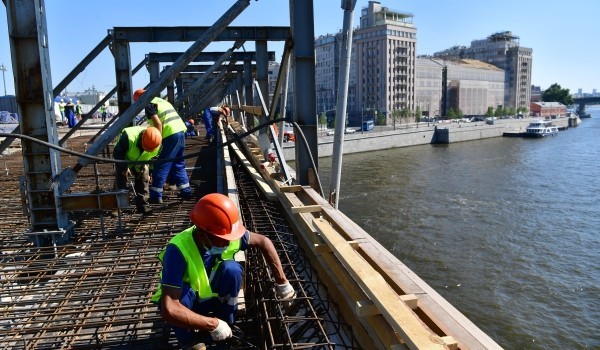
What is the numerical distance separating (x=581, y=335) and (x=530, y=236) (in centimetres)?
808

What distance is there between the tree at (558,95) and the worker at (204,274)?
146 meters

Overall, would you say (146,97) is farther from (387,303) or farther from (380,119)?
(380,119)

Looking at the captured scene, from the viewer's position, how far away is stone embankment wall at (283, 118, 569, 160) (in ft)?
157

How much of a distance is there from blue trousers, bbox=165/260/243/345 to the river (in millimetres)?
11325

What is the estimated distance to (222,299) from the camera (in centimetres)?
314

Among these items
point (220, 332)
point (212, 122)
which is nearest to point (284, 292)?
point (220, 332)

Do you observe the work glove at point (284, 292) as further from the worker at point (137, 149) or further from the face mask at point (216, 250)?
the worker at point (137, 149)

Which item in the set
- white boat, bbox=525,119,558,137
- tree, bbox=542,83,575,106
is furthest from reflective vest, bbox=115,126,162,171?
tree, bbox=542,83,575,106

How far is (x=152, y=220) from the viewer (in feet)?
20.8

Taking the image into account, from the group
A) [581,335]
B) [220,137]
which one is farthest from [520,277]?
[220,137]

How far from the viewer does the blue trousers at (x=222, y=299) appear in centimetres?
305

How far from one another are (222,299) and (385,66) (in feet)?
275

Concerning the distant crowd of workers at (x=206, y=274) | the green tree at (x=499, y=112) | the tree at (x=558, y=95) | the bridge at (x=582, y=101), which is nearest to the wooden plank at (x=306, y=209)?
A: the distant crowd of workers at (x=206, y=274)

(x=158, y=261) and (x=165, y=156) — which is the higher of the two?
(x=165, y=156)
